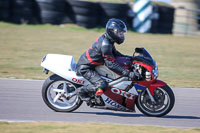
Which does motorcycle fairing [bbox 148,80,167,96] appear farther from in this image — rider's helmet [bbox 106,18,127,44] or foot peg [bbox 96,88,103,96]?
rider's helmet [bbox 106,18,127,44]

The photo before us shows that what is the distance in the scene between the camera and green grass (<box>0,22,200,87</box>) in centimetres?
1052

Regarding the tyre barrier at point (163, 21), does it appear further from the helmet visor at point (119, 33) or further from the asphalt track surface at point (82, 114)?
the helmet visor at point (119, 33)

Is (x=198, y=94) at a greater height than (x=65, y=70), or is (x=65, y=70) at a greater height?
(x=65, y=70)

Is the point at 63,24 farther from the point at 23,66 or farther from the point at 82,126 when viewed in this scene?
the point at 82,126

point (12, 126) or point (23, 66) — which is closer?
point (12, 126)

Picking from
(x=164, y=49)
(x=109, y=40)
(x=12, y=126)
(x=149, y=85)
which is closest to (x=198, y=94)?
(x=149, y=85)

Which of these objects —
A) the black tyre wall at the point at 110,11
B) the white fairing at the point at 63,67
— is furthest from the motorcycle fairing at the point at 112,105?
the black tyre wall at the point at 110,11

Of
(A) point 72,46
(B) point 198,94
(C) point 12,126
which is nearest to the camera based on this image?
(C) point 12,126

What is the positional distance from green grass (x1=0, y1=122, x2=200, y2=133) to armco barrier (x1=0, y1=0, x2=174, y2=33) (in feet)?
43.9

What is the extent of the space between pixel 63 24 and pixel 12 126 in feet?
46.7

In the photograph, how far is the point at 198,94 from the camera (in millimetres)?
8258

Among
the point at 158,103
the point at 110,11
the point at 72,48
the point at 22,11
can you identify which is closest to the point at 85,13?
the point at 110,11

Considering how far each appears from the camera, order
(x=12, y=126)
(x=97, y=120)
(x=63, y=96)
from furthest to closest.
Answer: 1. (x=63, y=96)
2. (x=97, y=120)
3. (x=12, y=126)

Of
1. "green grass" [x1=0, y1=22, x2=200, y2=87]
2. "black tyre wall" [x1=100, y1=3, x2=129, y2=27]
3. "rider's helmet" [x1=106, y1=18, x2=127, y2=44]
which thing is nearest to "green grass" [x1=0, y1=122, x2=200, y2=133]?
"rider's helmet" [x1=106, y1=18, x2=127, y2=44]
